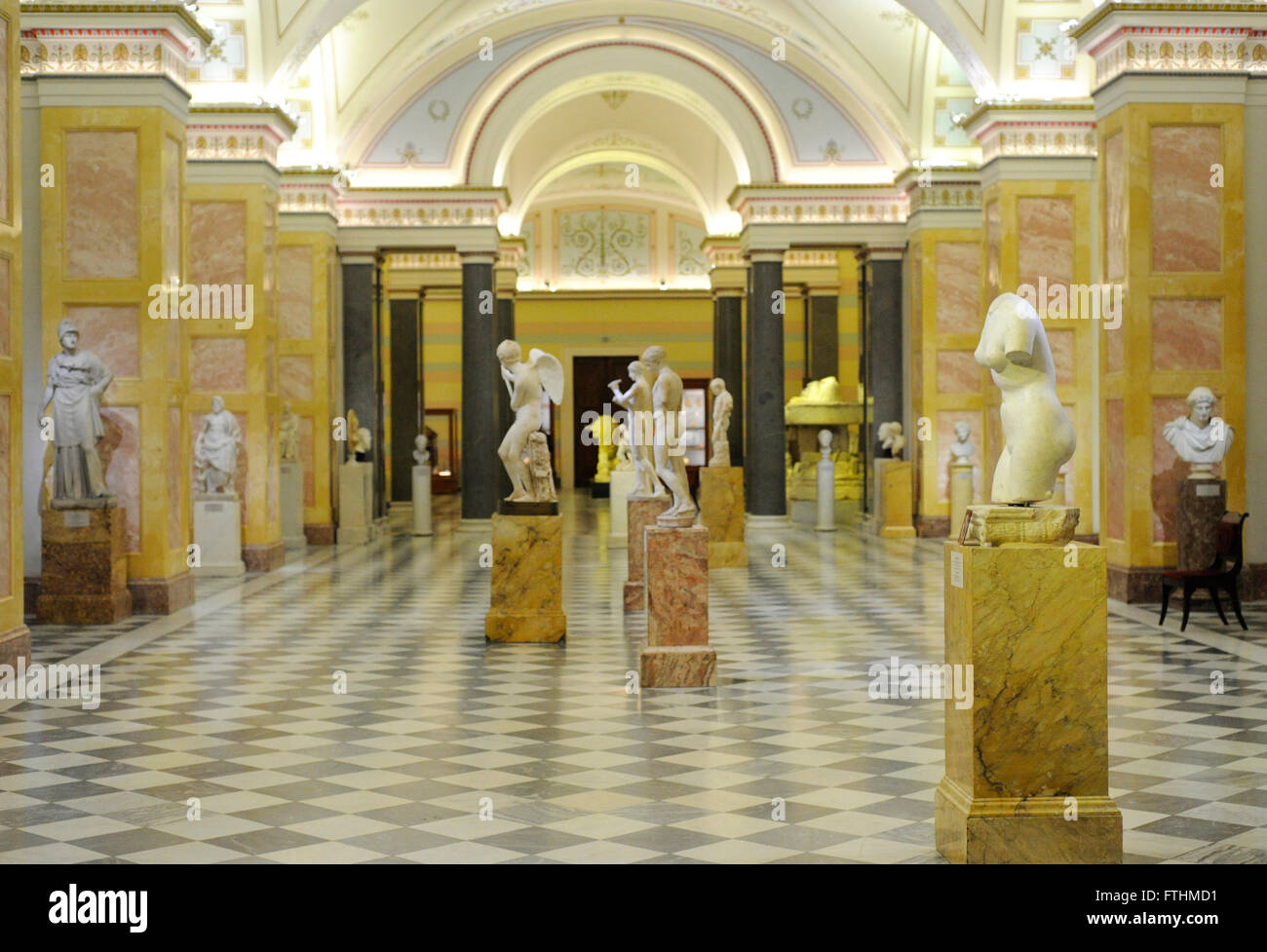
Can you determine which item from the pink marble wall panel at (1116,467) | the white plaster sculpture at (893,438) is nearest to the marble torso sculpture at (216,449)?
the pink marble wall panel at (1116,467)

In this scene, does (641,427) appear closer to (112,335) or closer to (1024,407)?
(112,335)

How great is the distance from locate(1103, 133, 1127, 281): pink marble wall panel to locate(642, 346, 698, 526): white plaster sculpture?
4.50 metres

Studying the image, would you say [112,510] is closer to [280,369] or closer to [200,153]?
[200,153]

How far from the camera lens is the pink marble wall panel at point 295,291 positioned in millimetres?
21484

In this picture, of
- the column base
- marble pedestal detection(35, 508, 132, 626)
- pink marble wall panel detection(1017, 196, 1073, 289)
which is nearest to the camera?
the column base

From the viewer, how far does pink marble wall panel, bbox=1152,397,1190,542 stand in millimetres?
13477

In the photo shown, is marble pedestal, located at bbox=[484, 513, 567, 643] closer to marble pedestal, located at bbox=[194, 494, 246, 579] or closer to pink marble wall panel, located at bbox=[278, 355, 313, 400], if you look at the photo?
marble pedestal, located at bbox=[194, 494, 246, 579]

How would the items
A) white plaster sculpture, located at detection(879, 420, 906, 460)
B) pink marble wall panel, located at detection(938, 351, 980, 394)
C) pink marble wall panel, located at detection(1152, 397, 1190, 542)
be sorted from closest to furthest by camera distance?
pink marble wall panel, located at detection(1152, 397, 1190, 542)
pink marble wall panel, located at detection(938, 351, 980, 394)
white plaster sculpture, located at detection(879, 420, 906, 460)

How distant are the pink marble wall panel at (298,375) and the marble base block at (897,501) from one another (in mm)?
8956

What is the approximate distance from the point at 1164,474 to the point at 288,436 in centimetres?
1242

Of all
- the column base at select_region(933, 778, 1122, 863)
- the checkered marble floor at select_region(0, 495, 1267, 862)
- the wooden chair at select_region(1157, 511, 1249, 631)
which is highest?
the wooden chair at select_region(1157, 511, 1249, 631)

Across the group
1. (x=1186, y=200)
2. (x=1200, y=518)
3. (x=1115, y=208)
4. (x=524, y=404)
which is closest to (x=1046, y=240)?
(x=1115, y=208)

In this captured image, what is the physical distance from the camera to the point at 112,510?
12.7m

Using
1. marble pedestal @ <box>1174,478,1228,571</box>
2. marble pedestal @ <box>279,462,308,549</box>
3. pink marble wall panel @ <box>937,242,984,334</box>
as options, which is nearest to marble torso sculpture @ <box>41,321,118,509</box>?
marble pedestal @ <box>279,462,308,549</box>
